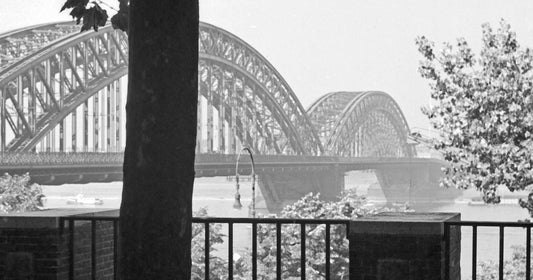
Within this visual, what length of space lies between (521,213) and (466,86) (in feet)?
260

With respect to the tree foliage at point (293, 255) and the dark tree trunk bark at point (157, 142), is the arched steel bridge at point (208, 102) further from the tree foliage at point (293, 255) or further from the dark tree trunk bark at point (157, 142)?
the dark tree trunk bark at point (157, 142)

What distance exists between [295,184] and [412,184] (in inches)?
1110

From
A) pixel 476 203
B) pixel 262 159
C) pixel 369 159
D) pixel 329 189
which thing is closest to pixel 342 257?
pixel 262 159

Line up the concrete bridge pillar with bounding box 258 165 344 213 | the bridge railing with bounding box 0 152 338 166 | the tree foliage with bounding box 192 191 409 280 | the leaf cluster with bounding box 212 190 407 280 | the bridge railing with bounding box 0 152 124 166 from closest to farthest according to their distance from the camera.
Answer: the leaf cluster with bounding box 212 190 407 280 → the tree foliage with bounding box 192 191 409 280 → the bridge railing with bounding box 0 152 124 166 → the bridge railing with bounding box 0 152 338 166 → the concrete bridge pillar with bounding box 258 165 344 213

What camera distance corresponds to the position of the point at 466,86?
27047mm

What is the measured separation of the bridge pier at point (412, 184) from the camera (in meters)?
118

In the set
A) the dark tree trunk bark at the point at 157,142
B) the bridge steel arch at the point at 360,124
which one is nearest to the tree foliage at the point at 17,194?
the dark tree trunk bark at the point at 157,142

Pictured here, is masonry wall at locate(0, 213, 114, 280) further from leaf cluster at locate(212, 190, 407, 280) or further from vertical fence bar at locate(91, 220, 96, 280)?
leaf cluster at locate(212, 190, 407, 280)

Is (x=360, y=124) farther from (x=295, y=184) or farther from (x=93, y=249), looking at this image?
(x=93, y=249)

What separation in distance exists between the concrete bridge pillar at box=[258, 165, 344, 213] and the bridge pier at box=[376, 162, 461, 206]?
10.2 metres

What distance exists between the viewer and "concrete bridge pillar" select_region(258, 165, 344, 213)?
91688mm

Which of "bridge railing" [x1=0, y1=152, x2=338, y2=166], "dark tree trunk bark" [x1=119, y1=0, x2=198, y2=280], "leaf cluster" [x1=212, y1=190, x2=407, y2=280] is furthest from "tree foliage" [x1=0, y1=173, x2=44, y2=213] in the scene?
"dark tree trunk bark" [x1=119, y1=0, x2=198, y2=280]

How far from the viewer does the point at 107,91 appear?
83.8 metres

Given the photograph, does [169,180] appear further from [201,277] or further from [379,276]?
[201,277]
